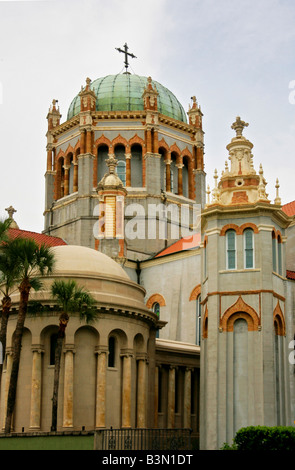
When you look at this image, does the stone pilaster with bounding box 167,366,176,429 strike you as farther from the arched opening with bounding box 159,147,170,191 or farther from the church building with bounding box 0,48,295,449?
the arched opening with bounding box 159,147,170,191

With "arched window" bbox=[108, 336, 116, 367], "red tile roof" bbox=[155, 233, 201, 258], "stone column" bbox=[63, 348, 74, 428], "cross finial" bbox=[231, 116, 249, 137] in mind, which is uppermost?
"cross finial" bbox=[231, 116, 249, 137]

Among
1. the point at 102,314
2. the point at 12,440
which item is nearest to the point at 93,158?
the point at 102,314

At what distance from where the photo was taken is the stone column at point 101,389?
38.1 metres

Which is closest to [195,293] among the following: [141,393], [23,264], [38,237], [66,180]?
[141,393]

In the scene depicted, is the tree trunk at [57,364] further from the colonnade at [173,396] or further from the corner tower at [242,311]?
the colonnade at [173,396]

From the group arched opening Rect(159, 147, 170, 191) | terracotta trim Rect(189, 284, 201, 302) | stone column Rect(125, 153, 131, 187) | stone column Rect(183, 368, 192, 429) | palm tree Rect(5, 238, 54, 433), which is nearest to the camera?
palm tree Rect(5, 238, 54, 433)

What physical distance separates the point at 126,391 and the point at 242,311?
721 centimetres

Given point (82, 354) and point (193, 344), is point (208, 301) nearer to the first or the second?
point (82, 354)

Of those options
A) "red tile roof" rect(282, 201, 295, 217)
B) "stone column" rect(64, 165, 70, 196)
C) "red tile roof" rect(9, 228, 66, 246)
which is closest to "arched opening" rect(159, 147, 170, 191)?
A: "stone column" rect(64, 165, 70, 196)

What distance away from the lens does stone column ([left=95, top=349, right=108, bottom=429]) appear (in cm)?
3809

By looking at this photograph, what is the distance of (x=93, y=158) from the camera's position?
63.4 metres

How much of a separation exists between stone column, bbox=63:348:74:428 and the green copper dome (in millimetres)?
31638

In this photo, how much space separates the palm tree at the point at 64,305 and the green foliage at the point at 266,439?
8.69 metres

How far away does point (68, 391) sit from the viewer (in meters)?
37.4
